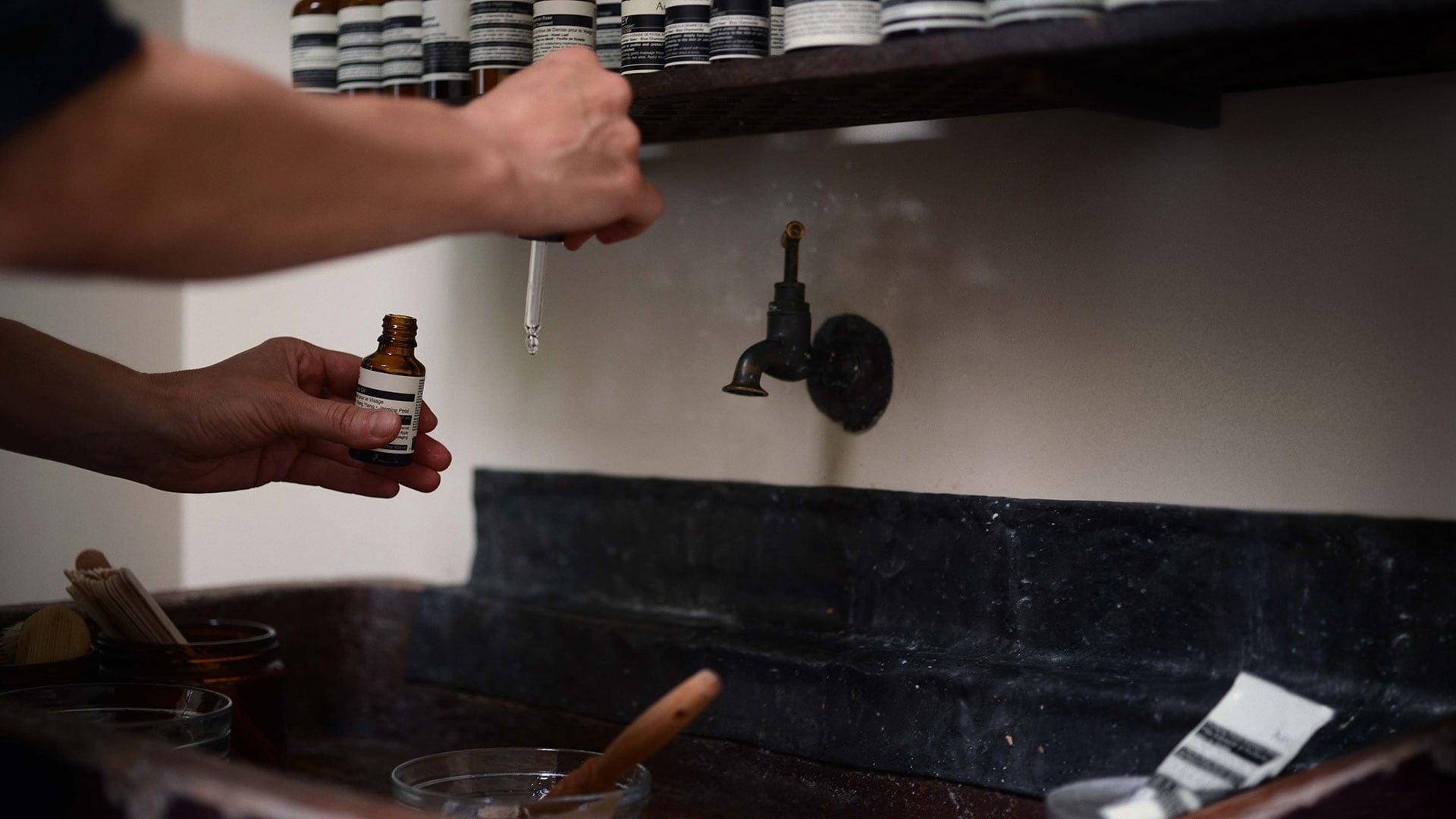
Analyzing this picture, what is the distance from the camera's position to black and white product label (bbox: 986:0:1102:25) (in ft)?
2.76

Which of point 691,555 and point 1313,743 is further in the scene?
point 691,555

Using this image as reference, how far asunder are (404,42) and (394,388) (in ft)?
1.34

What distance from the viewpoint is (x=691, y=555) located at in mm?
1395

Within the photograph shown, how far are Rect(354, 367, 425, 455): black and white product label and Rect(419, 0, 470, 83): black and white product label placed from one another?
1.09ft

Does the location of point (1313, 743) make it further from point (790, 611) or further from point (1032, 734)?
point (790, 611)

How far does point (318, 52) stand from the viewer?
54.5 inches

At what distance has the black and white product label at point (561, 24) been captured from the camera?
117 centimetres

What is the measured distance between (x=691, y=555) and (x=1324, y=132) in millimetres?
743

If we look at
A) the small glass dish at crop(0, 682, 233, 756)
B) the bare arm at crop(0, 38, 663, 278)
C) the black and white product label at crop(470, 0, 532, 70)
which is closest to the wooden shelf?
the black and white product label at crop(470, 0, 532, 70)

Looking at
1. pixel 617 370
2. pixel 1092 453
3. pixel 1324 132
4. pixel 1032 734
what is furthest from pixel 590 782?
pixel 1324 132

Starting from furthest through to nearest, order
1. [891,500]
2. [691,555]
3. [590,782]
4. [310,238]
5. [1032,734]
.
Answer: [691,555] → [891,500] → [1032,734] → [590,782] → [310,238]

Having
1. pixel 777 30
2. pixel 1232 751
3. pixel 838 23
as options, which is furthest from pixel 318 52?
pixel 1232 751

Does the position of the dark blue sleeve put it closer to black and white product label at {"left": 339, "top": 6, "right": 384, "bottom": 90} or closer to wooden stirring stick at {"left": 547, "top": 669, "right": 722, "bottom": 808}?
wooden stirring stick at {"left": 547, "top": 669, "right": 722, "bottom": 808}

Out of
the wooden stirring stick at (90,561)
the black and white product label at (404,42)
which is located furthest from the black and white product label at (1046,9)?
the wooden stirring stick at (90,561)
